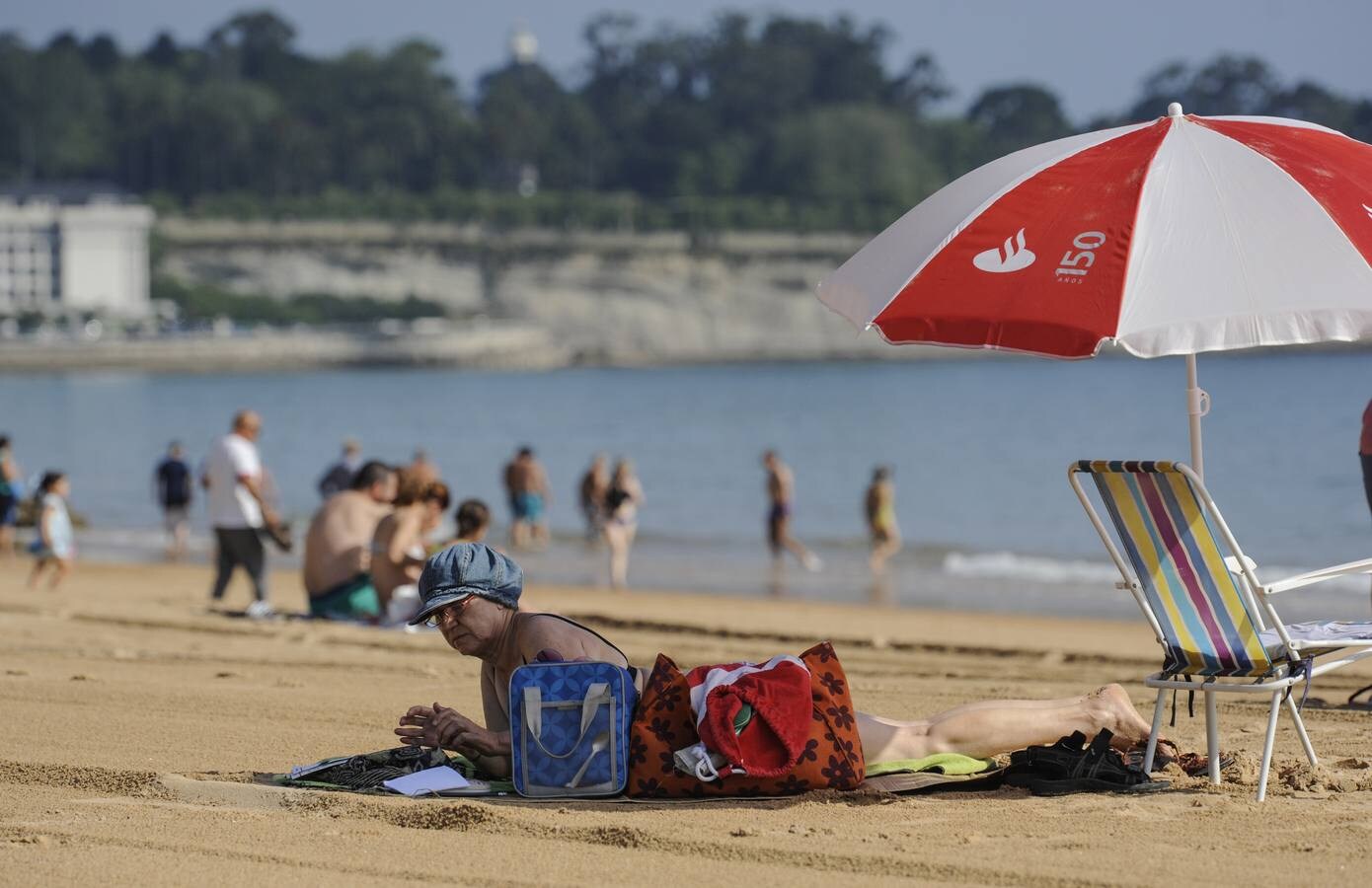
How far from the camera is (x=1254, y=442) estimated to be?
4638cm

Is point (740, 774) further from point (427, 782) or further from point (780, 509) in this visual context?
point (780, 509)

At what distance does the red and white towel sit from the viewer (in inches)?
173

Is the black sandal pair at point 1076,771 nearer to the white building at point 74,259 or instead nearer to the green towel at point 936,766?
the green towel at point 936,766

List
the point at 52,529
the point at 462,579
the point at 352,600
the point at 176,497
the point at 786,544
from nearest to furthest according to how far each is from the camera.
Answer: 1. the point at 462,579
2. the point at 352,600
3. the point at 52,529
4. the point at 786,544
5. the point at 176,497

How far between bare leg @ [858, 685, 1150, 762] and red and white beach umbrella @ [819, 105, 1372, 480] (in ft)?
2.57

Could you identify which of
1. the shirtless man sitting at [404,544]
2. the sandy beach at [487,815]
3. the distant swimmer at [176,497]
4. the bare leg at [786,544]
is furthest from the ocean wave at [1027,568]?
the sandy beach at [487,815]

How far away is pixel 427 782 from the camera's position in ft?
15.5

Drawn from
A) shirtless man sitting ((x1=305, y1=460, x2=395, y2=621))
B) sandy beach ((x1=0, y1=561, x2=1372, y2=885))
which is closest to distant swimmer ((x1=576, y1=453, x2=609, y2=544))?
shirtless man sitting ((x1=305, y1=460, x2=395, y2=621))

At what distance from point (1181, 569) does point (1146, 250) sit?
0.80m

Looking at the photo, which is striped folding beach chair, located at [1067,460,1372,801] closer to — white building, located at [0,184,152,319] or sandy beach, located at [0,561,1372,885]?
sandy beach, located at [0,561,1372,885]

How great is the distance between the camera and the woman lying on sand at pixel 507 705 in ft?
15.0

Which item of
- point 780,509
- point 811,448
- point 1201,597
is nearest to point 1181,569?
point 1201,597

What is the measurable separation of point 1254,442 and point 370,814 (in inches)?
1759

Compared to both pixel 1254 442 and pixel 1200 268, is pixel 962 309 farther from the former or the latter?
pixel 1254 442
